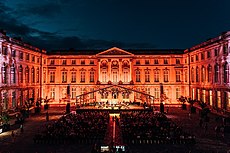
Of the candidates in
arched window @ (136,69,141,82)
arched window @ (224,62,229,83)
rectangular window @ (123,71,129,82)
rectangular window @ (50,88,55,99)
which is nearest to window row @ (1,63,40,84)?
rectangular window @ (50,88,55,99)

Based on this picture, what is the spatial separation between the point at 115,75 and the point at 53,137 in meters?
38.4

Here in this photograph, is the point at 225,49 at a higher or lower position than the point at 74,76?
higher

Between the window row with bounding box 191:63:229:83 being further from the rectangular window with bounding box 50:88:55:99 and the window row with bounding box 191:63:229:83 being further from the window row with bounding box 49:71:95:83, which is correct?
the rectangular window with bounding box 50:88:55:99

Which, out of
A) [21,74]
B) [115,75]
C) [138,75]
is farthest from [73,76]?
[138,75]

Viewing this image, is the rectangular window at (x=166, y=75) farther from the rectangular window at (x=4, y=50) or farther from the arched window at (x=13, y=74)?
the rectangular window at (x=4, y=50)

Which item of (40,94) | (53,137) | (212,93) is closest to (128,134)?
(53,137)

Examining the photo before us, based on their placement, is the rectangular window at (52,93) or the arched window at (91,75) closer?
the rectangular window at (52,93)

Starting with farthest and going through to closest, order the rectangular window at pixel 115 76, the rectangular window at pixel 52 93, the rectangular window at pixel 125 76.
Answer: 1. the rectangular window at pixel 52 93
2. the rectangular window at pixel 125 76
3. the rectangular window at pixel 115 76

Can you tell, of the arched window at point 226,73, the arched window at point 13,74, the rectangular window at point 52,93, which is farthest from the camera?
the rectangular window at point 52,93

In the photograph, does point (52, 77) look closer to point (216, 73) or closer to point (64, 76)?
point (64, 76)

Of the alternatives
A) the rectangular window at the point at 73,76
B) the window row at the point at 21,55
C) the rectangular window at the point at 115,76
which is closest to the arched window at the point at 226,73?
the rectangular window at the point at 115,76

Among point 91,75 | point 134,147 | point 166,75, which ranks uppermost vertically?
point 91,75

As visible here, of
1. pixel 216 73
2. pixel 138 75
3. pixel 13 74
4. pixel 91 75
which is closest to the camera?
pixel 13 74

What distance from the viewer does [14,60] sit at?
1708 inches
